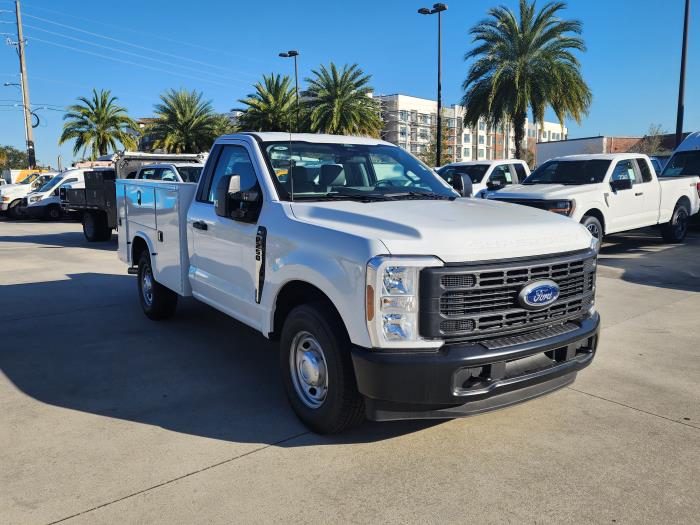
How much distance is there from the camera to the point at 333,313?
11.3 feet

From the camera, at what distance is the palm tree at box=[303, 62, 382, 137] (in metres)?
38.3

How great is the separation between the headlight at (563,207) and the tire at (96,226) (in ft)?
36.6

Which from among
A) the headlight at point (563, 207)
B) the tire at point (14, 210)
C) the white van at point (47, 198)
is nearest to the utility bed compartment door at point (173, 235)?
the headlight at point (563, 207)

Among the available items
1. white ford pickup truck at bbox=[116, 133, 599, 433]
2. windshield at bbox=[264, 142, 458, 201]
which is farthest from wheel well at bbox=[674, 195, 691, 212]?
white ford pickup truck at bbox=[116, 133, 599, 433]

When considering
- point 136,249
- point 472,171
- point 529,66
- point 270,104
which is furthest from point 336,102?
point 136,249

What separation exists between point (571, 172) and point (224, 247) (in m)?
8.68

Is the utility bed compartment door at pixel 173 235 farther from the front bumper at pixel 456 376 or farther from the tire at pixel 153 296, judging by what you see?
the front bumper at pixel 456 376

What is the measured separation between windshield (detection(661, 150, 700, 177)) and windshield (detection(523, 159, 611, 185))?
4.51 metres

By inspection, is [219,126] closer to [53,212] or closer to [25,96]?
[25,96]

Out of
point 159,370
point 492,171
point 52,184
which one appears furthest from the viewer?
point 52,184

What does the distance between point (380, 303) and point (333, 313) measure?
0.47 metres

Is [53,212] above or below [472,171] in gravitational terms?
below

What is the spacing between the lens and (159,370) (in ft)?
16.5

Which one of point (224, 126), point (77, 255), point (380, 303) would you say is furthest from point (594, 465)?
point (224, 126)
